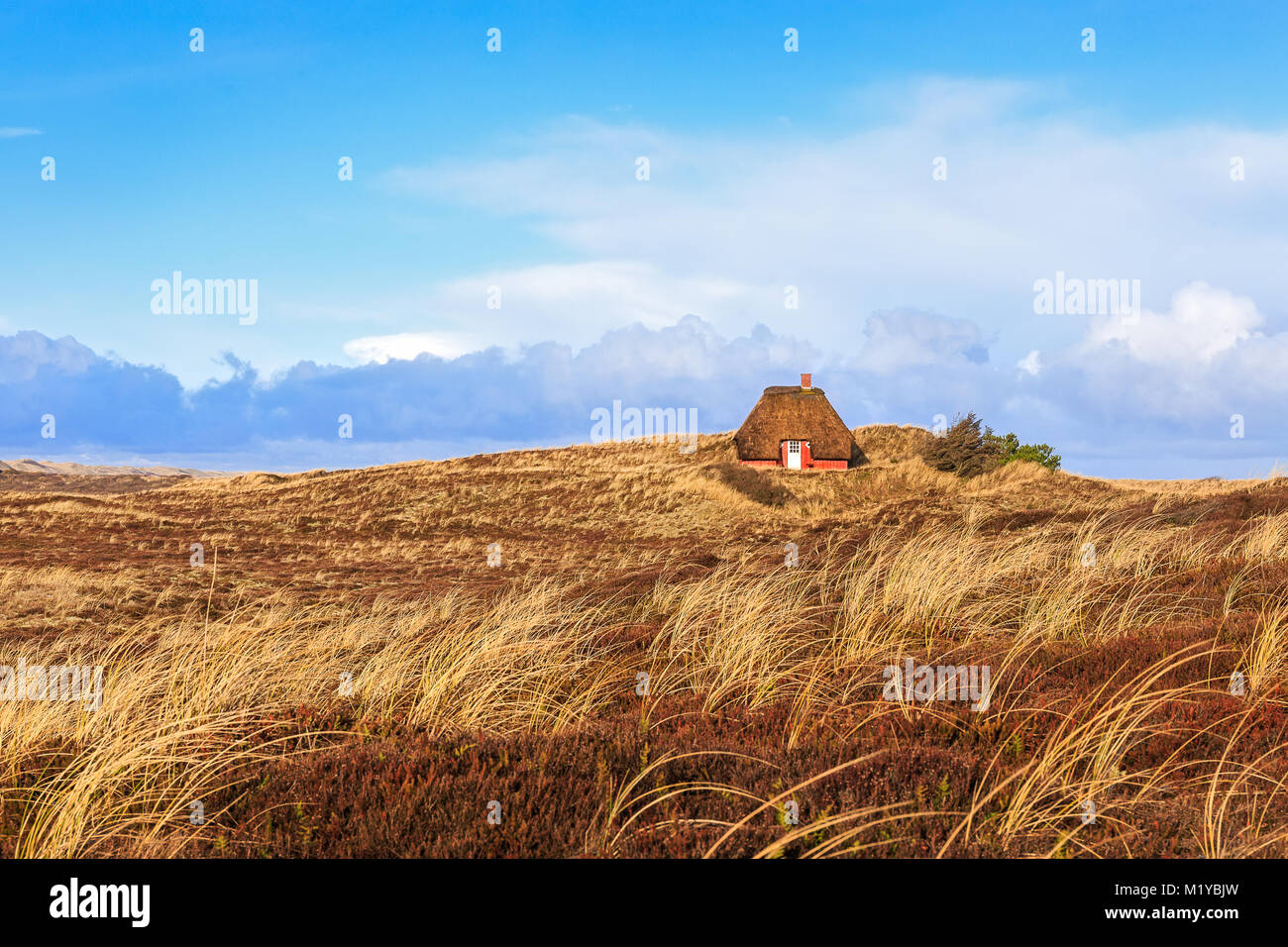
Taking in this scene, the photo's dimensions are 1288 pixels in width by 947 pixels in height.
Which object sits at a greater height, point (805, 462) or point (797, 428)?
point (797, 428)

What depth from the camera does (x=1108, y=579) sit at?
1075 cm

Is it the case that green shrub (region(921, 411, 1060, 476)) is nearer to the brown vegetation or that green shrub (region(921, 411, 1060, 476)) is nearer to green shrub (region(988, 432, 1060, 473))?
green shrub (region(988, 432, 1060, 473))

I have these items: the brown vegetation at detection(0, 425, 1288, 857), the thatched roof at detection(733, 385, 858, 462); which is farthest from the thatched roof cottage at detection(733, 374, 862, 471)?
the brown vegetation at detection(0, 425, 1288, 857)

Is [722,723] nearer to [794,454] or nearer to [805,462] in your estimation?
[805,462]

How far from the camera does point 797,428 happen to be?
5091cm

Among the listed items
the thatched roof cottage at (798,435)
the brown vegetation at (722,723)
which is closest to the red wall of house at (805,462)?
the thatched roof cottage at (798,435)

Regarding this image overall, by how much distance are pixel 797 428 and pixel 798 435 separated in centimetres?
48

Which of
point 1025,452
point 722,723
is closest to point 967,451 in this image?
point 1025,452

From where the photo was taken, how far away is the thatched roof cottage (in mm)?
50000

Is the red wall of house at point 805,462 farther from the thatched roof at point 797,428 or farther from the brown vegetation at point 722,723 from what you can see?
the brown vegetation at point 722,723

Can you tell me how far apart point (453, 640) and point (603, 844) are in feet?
16.1
